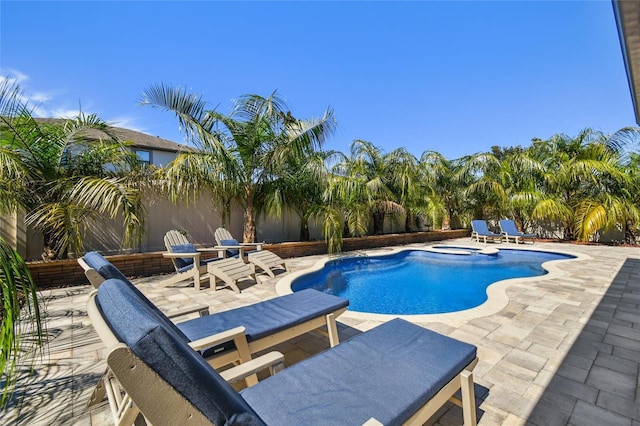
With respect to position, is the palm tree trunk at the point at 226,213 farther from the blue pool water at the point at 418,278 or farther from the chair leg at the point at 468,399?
the chair leg at the point at 468,399

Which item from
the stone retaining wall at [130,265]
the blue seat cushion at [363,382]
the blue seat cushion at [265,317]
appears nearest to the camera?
the blue seat cushion at [363,382]

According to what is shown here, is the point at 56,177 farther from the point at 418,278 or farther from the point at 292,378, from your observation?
the point at 418,278

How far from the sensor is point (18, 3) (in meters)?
6.71

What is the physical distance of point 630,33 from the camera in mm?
2197

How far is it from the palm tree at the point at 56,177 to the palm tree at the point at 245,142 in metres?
1.82

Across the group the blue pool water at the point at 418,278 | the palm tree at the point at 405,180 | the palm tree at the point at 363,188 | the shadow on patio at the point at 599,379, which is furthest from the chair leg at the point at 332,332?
the palm tree at the point at 405,180

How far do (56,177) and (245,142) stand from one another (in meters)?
4.64

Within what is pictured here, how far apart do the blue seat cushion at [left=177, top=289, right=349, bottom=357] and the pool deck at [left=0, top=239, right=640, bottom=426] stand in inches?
20.9

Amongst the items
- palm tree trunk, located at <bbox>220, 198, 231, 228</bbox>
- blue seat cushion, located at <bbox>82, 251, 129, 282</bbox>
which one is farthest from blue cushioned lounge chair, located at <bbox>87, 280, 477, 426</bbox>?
palm tree trunk, located at <bbox>220, 198, 231, 228</bbox>

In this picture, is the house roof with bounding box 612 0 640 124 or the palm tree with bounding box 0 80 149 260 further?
the palm tree with bounding box 0 80 149 260

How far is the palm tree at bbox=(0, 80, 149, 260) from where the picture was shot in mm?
5555

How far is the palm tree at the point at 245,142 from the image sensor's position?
7.92m

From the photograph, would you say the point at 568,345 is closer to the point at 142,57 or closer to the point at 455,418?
the point at 455,418

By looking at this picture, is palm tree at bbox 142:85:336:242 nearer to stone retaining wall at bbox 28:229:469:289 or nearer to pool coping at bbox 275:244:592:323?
stone retaining wall at bbox 28:229:469:289
